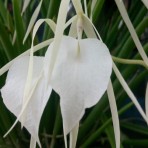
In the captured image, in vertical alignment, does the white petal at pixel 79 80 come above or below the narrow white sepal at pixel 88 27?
below

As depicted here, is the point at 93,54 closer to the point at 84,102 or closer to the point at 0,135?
the point at 84,102

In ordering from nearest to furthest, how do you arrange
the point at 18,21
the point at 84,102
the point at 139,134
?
the point at 84,102, the point at 18,21, the point at 139,134

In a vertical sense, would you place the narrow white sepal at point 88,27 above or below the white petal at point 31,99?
above

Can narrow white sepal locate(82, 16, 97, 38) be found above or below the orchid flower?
above

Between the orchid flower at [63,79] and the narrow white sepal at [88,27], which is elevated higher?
the narrow white sepal at [88,27]

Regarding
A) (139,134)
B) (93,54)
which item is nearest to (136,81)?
(139,134)
